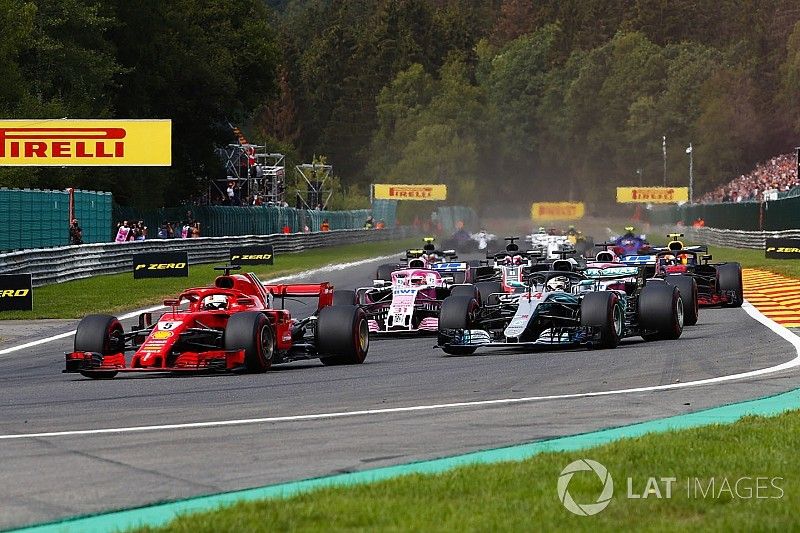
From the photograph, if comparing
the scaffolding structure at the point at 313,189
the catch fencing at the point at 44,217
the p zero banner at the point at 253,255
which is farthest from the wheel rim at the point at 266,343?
the scaffolding structure at the point at 313,189

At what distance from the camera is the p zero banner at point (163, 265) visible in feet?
139

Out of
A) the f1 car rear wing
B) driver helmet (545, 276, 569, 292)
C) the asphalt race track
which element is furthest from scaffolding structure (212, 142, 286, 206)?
the asphalt race track

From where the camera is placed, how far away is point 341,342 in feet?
60.4

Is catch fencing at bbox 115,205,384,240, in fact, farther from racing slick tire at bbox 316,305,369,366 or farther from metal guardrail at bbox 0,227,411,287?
racing slick tire at bbox 316,305,369,366

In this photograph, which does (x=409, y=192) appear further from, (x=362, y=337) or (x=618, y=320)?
(x=362, y=337)

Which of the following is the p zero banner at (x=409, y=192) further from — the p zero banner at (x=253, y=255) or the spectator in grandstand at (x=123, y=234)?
the spectator in grandstand at (x=123, y=234)

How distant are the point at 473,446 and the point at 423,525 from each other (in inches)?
127

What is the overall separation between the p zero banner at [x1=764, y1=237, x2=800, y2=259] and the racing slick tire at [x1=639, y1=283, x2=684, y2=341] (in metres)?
29.9

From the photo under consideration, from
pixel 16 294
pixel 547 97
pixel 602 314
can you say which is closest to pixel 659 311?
pixel 602 314

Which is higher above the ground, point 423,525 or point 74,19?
point 74,19

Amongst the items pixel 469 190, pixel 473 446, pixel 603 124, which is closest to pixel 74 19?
pixel 473 446

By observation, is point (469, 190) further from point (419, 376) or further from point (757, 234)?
point (419, 376)

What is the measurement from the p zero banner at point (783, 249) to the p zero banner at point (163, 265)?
1914cm

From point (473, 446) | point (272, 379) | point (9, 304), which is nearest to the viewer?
point (473, 446)
